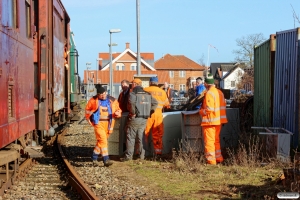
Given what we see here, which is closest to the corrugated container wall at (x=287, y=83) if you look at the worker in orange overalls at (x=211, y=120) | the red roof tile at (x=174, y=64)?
the worker in orange overalls at (x=211, y=120)

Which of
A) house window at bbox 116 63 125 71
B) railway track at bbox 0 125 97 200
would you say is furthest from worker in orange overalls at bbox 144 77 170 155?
house window at bbox 116 63 125 71

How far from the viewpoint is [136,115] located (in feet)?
40.1

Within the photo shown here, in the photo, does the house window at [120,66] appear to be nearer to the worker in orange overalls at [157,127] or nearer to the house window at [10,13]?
the worker in orange overalls at [157,127]

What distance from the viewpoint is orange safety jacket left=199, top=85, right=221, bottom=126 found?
36.4 feet

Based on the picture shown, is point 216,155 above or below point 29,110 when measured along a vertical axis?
below

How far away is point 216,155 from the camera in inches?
448

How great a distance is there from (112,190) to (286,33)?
545cm

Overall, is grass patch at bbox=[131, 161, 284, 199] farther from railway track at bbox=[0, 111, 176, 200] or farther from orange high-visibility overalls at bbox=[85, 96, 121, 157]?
orange high-visibility overalls at bbox=[85, 96, 121, 157]

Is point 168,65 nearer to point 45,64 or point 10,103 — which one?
point 45,64

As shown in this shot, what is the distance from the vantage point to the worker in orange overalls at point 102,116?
1160cm

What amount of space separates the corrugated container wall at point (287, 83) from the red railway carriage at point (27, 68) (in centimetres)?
489

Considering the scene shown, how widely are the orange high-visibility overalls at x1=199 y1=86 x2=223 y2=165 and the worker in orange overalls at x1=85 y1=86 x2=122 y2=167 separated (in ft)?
6.09

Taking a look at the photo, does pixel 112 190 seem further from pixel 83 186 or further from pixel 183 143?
pixel 183 143

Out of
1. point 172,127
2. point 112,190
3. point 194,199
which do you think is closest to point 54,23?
point 172,127
